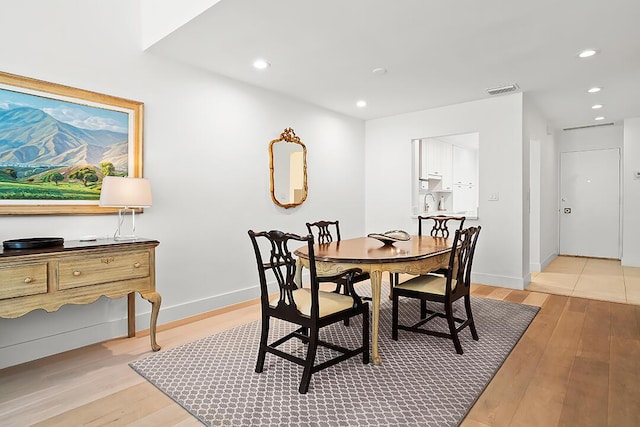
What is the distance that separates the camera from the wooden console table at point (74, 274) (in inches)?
82.6

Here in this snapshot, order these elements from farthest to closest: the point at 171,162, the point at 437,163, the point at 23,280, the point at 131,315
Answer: the point at 437,163 → the point at 171,162 → the point at 131,315 → the point at 23,280

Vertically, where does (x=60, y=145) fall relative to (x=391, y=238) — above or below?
above

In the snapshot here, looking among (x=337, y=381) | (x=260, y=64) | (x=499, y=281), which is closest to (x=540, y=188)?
(x=499, y=281)

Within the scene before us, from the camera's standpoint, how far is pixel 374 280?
2.47m

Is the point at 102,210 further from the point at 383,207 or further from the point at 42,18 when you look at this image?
the point at 383,207

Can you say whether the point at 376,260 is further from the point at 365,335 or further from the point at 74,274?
the point at 74,274

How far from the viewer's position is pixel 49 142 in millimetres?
2650

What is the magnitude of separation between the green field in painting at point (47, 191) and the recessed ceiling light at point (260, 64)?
1777 millimetres

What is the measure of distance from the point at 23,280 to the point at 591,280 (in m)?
6.24

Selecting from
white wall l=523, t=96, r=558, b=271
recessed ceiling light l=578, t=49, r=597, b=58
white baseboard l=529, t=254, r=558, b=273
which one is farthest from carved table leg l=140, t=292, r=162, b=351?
white baseboard l=529, t=254, r=558, b=273

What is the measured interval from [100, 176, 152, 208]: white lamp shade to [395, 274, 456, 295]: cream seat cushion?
82.5 inches

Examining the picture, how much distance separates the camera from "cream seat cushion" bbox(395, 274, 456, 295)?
8.97 feet

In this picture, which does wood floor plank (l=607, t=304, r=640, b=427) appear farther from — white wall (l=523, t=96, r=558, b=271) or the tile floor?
white wall (l=523, t=96, r=558, b=271)

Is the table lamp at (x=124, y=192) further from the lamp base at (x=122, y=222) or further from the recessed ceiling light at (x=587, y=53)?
the recessed ceiling light at (x=587, y=53)
